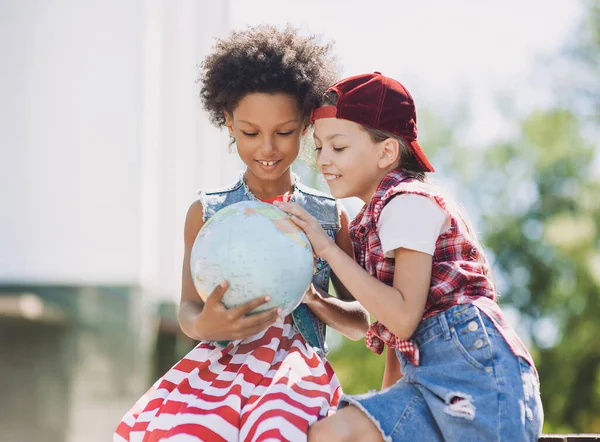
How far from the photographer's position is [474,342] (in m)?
2.60

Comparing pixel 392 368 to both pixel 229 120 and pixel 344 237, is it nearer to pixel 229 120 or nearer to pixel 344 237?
pixel 344 237

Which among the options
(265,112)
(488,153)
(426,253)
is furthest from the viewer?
(488,153)

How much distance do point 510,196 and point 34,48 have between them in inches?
580

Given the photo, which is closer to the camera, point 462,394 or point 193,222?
point 462,394

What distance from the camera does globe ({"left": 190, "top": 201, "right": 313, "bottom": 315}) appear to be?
2559 millimetres

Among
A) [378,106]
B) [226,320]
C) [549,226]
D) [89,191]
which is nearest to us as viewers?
[226,320]

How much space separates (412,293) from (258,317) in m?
0.52

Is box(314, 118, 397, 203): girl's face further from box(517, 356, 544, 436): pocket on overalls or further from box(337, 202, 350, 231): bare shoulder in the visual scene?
box(517, 356, 544, 436): pocket on overalls

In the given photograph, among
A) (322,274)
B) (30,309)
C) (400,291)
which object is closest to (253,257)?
(400,291)

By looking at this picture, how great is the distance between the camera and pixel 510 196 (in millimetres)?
20469

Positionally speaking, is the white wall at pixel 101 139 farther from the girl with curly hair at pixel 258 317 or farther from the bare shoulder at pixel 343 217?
the bare shoulder at pixel 343 217

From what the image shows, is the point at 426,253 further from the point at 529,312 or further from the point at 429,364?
the point at 529,312

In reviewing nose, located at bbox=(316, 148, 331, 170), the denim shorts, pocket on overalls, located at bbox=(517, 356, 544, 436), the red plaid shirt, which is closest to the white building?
nose, located at bbox=(316, 148, 331, 170)

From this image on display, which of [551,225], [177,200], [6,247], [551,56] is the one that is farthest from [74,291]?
[551,56]
